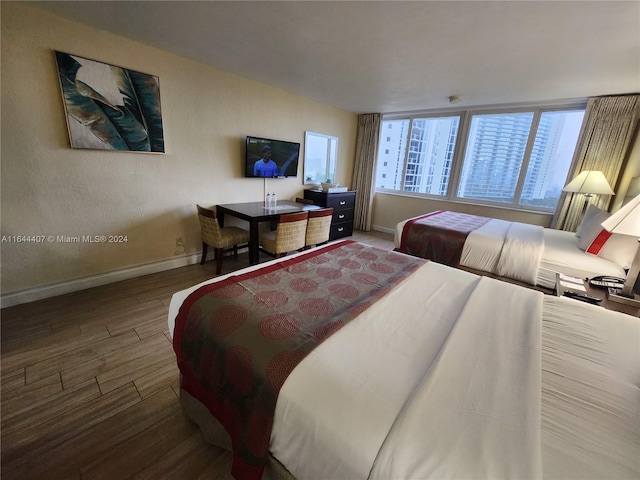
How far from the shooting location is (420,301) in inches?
52.1

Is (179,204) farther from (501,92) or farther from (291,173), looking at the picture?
(501,92)

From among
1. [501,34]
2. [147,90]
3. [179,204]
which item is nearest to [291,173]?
[179,204]

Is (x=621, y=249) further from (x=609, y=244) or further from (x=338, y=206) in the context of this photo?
(x=338, y=206)

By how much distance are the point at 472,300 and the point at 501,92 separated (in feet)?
11.0

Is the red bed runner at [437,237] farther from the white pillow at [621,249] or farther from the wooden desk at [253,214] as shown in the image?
the wooden desk at [253,214]

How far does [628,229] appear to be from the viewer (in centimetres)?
148

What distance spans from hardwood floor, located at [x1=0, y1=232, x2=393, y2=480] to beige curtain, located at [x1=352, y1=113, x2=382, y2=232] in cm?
410

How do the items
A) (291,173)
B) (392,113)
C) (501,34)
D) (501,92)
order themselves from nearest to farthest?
1. (501,34)
2. (501,92)
3. (291,173)
4. (392,113)

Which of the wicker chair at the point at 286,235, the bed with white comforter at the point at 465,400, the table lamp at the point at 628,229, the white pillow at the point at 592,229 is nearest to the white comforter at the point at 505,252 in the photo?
the white pillow at the point at 592,229

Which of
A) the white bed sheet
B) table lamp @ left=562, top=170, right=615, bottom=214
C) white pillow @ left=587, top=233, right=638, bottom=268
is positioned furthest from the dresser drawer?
white pillow @ left=587, top=233, right=638, bottom=268

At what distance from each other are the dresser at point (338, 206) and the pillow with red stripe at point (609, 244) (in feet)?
10.0

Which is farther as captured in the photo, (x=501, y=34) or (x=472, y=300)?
(x=501, y=34)

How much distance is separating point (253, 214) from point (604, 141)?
14.5 feet

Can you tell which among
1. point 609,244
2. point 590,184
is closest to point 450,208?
point 590,184
